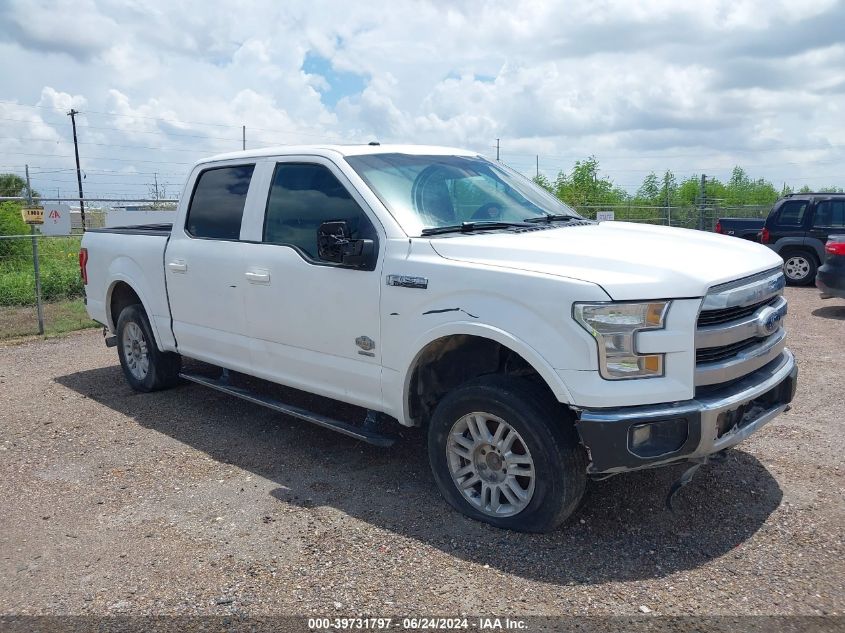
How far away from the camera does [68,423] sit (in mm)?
6340

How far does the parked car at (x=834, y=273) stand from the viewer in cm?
1069

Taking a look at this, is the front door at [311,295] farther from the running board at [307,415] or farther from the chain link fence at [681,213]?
the chain link fence at [681,213]

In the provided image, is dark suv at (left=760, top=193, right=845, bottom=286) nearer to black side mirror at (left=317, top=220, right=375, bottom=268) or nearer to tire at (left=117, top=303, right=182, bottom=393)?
tire at (left=117, top=303, right=182, bottom=393)

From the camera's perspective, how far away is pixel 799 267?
14523mm

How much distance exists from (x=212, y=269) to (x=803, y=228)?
492 inches

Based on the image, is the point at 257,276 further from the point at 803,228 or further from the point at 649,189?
the point at 649,189

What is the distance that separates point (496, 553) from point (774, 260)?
2322 mm

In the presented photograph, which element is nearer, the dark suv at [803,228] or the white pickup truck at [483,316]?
the white pickup truck at [483,316]

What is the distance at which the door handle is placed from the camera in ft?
16.9

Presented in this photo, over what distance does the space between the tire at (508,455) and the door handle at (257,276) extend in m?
1.65

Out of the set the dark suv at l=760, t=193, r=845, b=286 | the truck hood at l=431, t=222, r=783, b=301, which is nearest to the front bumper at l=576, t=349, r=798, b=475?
the truck hood at l=431, t=222, r=783, b=301

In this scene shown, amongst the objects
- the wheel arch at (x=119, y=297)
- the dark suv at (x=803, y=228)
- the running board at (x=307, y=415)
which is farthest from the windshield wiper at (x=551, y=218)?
the dark suv at (x=803, y=228)

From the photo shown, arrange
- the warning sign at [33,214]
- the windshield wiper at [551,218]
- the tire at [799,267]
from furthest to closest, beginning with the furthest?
the tire at [799,267] → the warning sign at [33,214] → the windshield wiper at [551,218]

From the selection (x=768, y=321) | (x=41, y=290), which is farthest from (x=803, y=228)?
(x=41, y=290)
